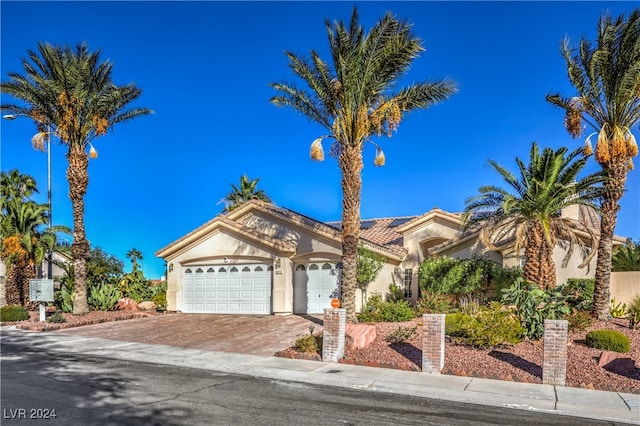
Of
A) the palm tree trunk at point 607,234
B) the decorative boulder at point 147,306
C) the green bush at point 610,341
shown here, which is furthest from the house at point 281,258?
the green bush at point 610,341

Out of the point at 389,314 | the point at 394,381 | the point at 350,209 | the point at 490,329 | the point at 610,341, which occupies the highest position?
the point at 350,209

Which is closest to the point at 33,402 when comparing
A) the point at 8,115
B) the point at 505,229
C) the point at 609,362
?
the point at 609,362

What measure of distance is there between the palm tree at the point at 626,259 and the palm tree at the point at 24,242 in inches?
1097

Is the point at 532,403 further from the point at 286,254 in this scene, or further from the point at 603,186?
the point at 286,254

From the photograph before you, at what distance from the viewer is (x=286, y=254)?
23.1m

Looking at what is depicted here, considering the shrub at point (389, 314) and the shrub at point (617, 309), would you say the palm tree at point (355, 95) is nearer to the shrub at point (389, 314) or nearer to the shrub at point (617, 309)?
the shrub at point (389, 314)

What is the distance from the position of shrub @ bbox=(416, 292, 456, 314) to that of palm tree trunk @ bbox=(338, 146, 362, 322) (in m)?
4.58

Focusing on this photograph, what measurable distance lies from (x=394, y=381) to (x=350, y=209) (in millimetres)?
7698

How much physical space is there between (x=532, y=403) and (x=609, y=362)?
3.56 m

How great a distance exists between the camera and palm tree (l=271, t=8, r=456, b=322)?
17.0 metres

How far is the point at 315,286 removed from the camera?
23.0 m

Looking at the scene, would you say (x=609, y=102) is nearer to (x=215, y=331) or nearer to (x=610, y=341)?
(x=610, y=341)

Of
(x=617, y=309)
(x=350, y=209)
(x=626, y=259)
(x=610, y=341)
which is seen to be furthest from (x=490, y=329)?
(x=626, y=259)

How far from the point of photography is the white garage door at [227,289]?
23625 millimetres
